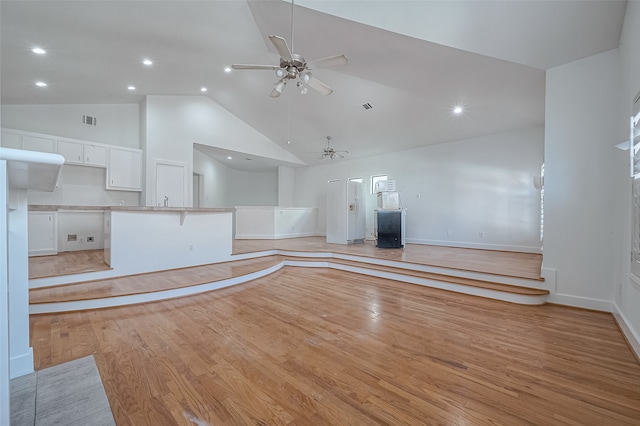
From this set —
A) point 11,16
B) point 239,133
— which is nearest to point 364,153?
point 239,133

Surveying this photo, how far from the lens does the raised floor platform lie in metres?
2.94

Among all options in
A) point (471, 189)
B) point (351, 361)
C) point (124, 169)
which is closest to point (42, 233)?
point (124, 169)

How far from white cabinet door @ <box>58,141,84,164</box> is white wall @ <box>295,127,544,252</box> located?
6.87m

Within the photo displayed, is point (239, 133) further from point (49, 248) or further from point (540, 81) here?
point (540, 81)

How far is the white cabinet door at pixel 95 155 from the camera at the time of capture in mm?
5254

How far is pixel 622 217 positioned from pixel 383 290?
2.65m

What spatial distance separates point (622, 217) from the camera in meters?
2.61

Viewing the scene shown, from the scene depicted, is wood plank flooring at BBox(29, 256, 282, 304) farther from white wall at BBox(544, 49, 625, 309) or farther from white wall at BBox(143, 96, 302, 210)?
white wall at BBox(544, 49, 625, 309)

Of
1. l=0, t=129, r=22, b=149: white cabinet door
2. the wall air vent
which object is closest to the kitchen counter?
l=0, t=129, r=22, b=149: white cabinet door

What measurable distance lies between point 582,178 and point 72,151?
8218 mm

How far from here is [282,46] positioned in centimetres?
268

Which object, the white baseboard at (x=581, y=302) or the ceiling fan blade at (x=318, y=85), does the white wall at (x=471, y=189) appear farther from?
the ceiling fan blade at (x=318, y=85)

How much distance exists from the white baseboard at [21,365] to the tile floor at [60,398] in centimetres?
3

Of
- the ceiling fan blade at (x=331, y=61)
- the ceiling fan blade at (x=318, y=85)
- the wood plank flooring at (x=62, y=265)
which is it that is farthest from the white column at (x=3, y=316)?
the wood plank flooring at (x=62, y=265)
